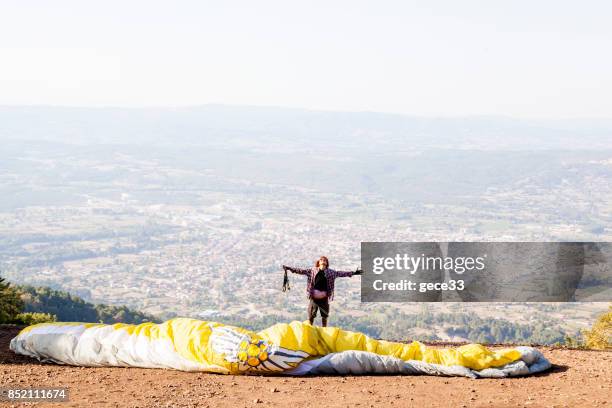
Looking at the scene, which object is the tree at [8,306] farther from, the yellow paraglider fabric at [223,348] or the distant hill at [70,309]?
the distant hill at [70,309]

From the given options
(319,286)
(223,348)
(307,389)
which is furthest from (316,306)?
(307,389)

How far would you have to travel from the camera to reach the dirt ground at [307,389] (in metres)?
9.82

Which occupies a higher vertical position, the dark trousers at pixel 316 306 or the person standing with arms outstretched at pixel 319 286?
the person standing with arms outstretched at pixel 319 286

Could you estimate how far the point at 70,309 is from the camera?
40.2 metres

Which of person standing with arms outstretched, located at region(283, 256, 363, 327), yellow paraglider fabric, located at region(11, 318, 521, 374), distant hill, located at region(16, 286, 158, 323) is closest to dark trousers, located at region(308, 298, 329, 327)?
person standing with arms outstretched, located at region(283, 256, 363, 327)

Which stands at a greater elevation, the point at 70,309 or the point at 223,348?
the point at 223,348

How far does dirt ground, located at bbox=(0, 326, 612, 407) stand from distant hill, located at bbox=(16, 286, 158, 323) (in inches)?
1071

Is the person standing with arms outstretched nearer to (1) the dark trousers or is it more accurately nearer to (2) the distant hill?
(1) the dark trousers

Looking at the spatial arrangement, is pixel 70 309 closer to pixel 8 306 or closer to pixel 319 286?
pixel 8 306

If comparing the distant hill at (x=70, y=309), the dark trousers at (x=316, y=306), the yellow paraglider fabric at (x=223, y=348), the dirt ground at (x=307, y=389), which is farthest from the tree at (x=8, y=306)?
the distant hill at (x=70, y=309)

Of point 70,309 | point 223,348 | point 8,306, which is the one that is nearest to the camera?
point 223,348

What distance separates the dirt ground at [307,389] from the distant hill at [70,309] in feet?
89.2

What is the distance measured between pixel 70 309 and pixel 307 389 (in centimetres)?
3253

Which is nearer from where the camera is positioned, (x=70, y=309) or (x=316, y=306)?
(x=316, y=306)
